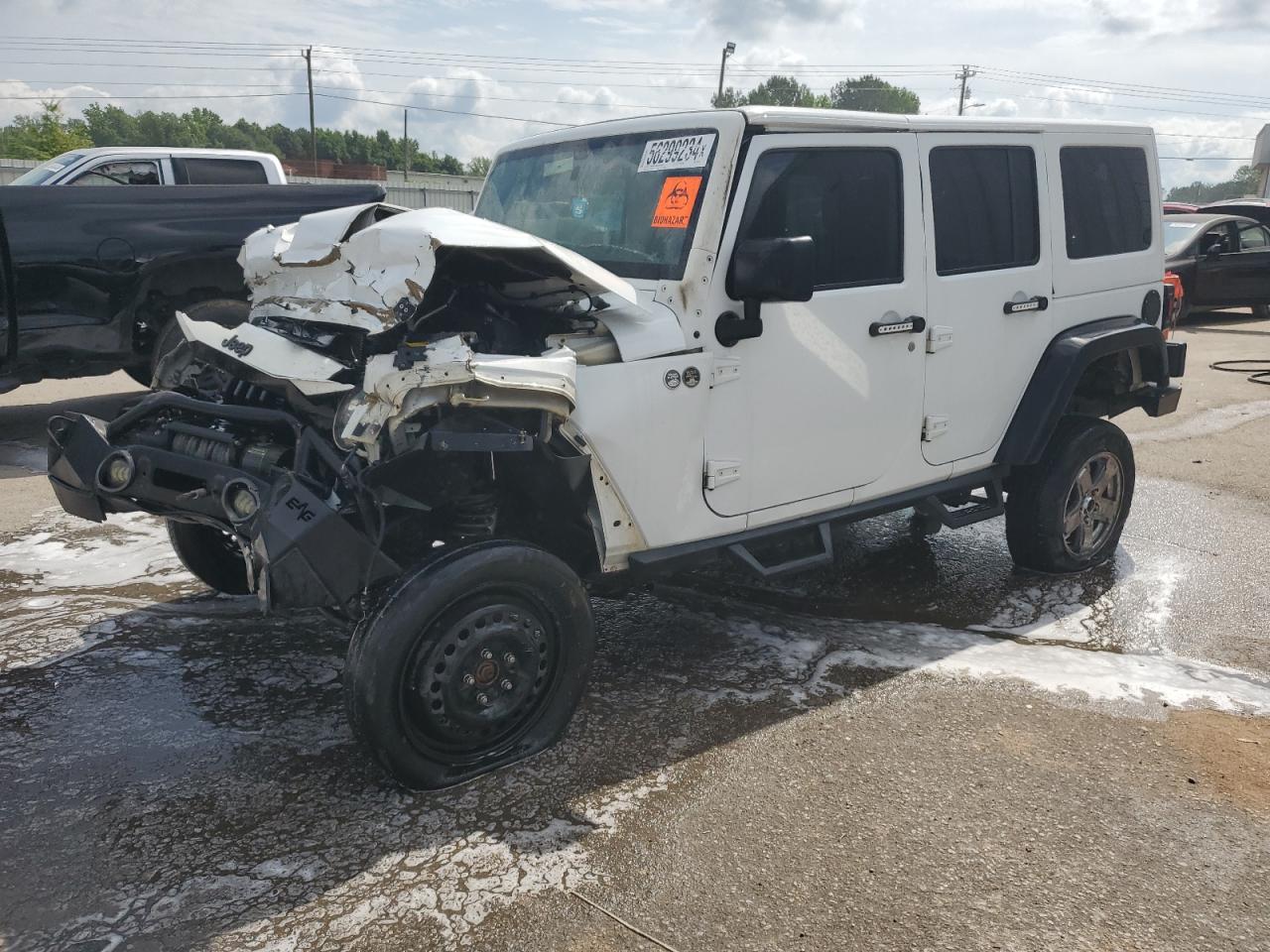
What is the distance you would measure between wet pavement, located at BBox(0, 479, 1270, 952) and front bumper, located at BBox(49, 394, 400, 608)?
0.71 m

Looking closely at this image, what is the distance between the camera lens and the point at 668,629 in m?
4.46

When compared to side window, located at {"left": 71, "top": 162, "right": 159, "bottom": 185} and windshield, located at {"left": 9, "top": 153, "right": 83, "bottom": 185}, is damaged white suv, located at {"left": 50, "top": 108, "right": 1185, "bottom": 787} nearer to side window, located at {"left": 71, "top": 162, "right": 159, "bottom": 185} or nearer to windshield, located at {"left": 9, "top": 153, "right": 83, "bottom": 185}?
side window, located at {"left": 71, "top": 162, "right": 159, "bottom": 185}

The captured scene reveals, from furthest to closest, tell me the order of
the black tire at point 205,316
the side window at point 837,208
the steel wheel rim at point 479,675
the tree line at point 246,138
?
the tree line at point 246,138 → the black tire at point 205,316 → the side window at point 837,208 → the steel wheel rim at point 479,675

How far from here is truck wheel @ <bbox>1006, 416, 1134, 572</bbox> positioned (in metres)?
4.86

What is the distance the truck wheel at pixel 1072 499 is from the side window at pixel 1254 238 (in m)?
11.6

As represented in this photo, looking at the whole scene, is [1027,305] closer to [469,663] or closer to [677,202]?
[677,202]

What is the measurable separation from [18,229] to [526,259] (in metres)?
5.01

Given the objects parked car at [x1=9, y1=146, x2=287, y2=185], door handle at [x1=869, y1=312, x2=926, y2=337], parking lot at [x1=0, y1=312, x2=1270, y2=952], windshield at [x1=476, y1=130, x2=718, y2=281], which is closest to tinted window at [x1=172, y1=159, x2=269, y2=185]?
parked car at [x1=9, y1=146, x2=287, y2=185]

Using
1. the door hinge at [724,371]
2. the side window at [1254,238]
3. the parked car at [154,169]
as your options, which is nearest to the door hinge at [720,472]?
the door hinge at [724,371]

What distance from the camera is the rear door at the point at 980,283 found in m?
4.25

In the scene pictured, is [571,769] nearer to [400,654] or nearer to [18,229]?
[400,654]

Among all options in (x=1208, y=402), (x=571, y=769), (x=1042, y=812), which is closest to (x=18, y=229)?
(x=571, y=769)

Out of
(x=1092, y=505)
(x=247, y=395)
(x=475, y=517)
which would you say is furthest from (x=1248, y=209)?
(x=247, y=395)

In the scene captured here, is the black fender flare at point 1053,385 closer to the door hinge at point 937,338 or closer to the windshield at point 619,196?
the door hinge at point 937,338
